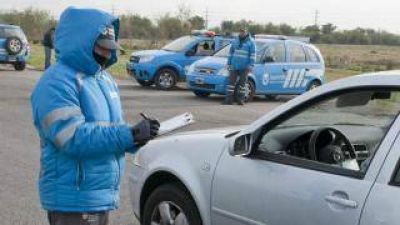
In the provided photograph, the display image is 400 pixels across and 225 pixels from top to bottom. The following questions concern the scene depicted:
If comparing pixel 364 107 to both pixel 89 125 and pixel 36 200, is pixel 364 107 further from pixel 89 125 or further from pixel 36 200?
pixel 36 200

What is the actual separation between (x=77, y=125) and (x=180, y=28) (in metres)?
55.1

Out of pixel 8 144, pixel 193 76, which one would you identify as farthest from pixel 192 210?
pixel 193 76

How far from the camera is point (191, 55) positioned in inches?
784

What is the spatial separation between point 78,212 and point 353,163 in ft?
5.78

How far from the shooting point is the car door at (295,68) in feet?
59.0

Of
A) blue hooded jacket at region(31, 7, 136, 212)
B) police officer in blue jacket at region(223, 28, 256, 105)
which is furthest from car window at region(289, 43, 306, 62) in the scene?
blue hooded jacket at region(31, 7, 136, 212)

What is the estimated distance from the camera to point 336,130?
465cm

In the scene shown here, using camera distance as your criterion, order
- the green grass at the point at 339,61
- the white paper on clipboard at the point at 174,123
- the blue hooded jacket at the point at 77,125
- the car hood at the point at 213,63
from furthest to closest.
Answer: the green grass at the point at 339,61 → the car hood at the point at 213,63 → the white paper on clipboard at the point at 174,123 → the blue hooded jacket at the point at 77,125

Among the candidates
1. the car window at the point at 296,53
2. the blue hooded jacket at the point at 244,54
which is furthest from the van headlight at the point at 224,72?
the car window at the point at 296,53

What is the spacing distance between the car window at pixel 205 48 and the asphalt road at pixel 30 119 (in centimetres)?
122

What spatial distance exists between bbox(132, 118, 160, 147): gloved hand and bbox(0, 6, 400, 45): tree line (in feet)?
163

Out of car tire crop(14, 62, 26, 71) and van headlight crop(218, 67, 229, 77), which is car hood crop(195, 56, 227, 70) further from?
car tire crop(14, 62, 26, 71)

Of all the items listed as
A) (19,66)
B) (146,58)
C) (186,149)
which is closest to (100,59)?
(186,149)

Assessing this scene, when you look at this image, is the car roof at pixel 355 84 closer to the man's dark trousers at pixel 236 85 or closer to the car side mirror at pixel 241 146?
the car side mirror at pixel 241 146
